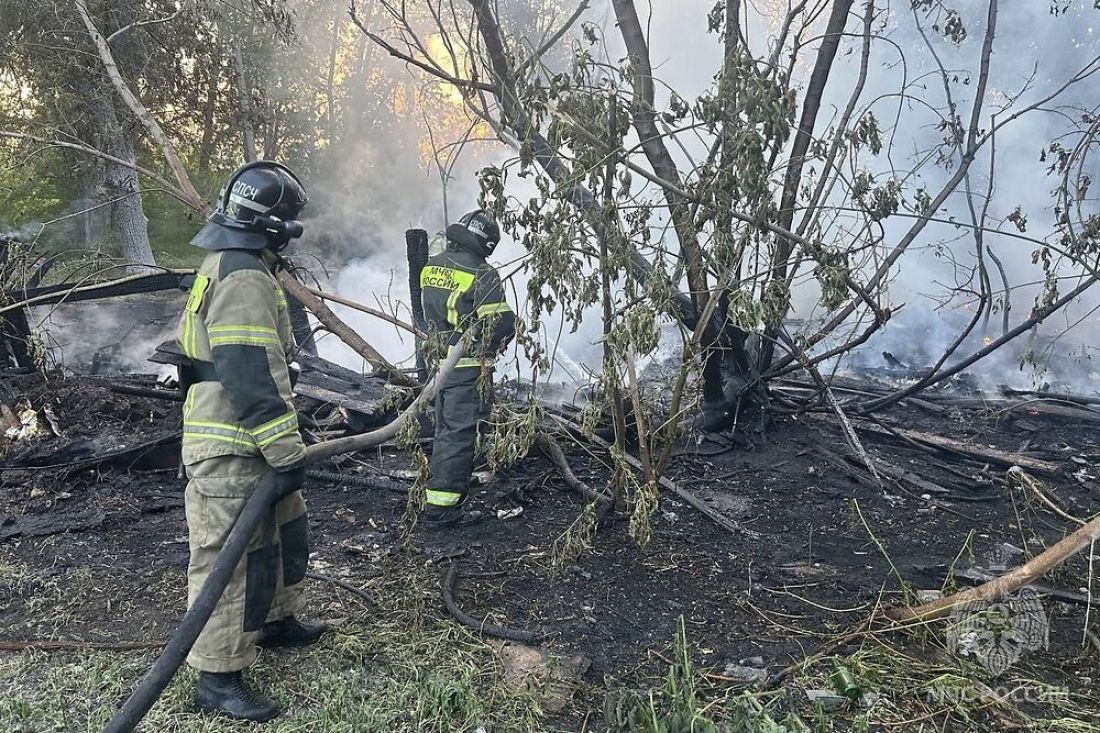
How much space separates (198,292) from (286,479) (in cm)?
80

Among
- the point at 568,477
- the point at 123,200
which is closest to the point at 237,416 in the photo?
the point at 568,477

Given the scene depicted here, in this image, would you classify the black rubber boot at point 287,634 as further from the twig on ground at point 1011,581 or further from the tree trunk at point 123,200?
the tree trunk at point 123,200

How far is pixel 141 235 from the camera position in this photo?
14.8 metres

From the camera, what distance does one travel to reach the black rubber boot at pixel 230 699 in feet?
9.56

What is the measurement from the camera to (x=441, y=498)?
195 inches

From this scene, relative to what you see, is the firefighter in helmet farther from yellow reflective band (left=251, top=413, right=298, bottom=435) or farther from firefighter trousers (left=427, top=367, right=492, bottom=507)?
yellow reflective band (left=251, top=413, right=298, bottom=435)

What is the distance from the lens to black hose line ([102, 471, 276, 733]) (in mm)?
2449

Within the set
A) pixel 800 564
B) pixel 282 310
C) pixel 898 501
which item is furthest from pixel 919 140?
pixel 282 310

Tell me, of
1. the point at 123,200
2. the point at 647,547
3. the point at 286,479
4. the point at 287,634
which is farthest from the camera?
the point at 123,200

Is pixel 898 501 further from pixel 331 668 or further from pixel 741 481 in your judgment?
pixel 331 668

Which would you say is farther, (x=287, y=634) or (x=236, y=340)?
(x=287, y=634)

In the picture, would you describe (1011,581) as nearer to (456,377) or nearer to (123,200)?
(456,377)

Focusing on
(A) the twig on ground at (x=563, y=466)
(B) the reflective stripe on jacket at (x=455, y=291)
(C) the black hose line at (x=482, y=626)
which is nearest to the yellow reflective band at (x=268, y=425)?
(C) the black hose line at (x=482, y=626)

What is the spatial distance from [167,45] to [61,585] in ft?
22.3
